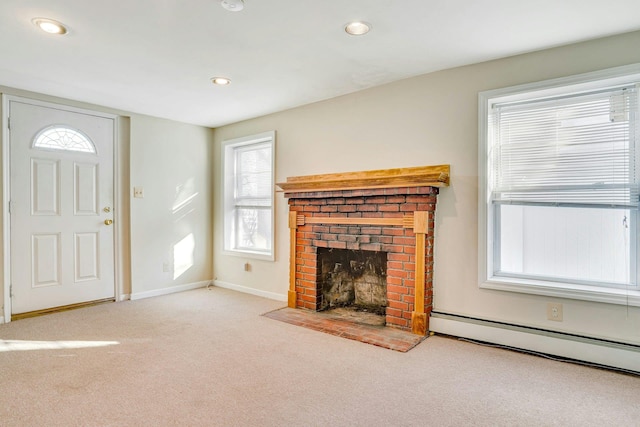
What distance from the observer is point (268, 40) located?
258 cm

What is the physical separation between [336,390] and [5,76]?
3.82m

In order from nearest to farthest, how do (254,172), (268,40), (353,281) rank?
(268,40) → (353,281) → (254,172)

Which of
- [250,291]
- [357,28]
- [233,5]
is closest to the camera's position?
[233,5]

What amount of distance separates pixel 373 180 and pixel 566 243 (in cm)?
156

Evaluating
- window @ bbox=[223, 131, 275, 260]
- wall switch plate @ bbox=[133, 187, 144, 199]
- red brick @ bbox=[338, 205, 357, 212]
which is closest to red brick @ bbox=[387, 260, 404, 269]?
red brick @ bbox=[338, 205, 357, 212]

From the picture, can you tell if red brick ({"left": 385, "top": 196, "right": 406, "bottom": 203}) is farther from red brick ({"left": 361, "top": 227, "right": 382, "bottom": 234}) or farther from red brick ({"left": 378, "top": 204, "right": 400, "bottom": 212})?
red brick ({"left": 361, "top": 227, "right": 382, "bottom": 234})

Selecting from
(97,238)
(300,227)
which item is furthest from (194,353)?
(97,238)

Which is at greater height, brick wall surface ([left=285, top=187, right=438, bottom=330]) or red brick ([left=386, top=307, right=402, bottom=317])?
brick wall surface ([left=285, top=187, right=438, bottom=330])

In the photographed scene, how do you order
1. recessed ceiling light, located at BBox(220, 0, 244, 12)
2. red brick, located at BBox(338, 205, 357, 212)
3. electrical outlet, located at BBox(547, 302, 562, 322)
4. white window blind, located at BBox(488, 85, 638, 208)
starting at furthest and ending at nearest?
red brick, located at BBox(338, 205, 357, 212) → electrical outlet, located at BBox(547, 302, 562, 322) → white window blind, located at BBox(488, 85, 638, 208) → recessed ceiling light, located at BBox(220, 0, 244, 12)

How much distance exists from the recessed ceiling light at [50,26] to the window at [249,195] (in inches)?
92.2

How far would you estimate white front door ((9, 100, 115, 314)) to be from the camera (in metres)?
3.62

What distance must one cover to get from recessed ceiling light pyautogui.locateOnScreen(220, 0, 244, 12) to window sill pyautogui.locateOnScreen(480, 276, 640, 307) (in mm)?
2629

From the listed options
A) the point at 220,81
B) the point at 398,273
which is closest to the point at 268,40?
the point at 220,81

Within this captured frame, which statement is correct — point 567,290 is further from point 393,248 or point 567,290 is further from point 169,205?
point 169,205
